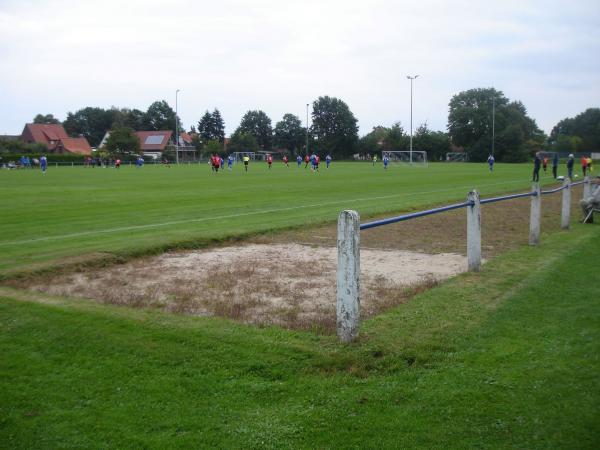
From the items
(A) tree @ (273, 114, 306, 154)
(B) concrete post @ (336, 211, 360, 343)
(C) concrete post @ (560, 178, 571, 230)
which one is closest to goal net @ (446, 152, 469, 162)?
(A) tree @ (273, 114, 306, 154)

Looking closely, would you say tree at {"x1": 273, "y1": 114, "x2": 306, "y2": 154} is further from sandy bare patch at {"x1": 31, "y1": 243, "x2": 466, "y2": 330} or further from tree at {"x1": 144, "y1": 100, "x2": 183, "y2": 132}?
sandy bare patch at {"x1": 31, "y1": 243, "x2": 466, "y2": 330}

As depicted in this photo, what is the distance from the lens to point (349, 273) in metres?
5.29

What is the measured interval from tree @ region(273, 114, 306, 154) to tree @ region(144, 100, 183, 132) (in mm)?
30566

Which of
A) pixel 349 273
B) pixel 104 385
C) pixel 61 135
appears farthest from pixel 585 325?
pixel 61 135

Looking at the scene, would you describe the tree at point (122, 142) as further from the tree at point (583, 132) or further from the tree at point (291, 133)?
the tree at point (583, 132)

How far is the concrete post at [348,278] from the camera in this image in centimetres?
525

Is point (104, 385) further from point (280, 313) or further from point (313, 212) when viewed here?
point (313, 212)

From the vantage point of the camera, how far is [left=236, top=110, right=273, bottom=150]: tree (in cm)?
14600

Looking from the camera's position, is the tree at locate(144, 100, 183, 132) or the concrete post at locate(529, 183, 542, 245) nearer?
the concrete post at locate(529, 183, 542, 245)

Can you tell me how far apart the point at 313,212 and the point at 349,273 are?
1285cm

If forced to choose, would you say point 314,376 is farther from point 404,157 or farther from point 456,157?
point 456,157

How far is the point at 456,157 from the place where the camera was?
380ft

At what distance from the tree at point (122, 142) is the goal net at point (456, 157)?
59.4m

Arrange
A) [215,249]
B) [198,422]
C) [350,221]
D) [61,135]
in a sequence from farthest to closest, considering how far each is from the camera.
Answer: [61,135]
[215,249]
[350,221]
[198,422]
